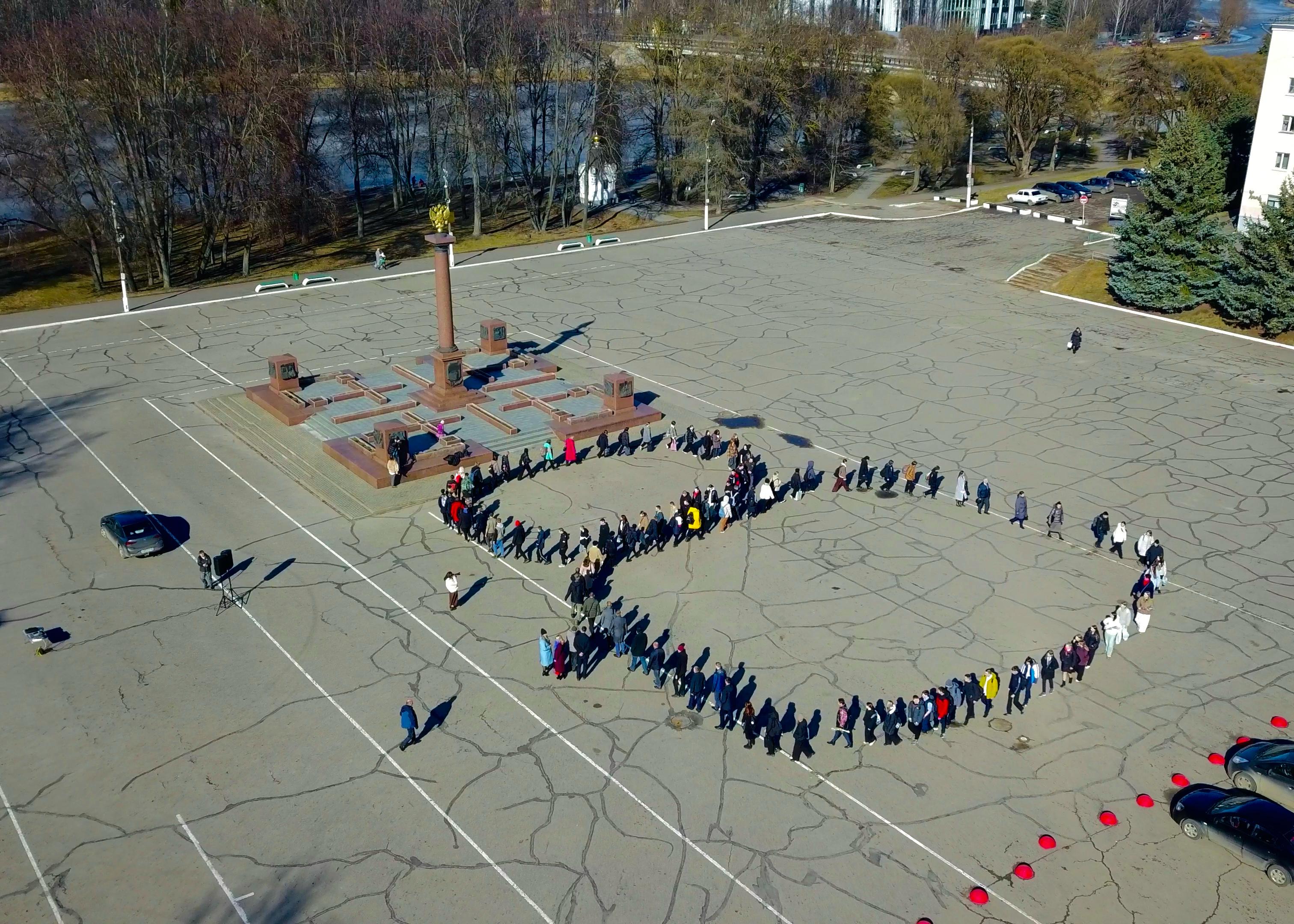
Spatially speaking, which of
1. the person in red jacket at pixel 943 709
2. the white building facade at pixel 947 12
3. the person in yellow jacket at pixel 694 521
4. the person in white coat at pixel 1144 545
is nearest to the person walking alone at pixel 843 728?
the person in red jacket at pixel 943 709

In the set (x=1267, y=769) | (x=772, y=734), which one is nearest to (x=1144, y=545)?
(x=1267, y=769)

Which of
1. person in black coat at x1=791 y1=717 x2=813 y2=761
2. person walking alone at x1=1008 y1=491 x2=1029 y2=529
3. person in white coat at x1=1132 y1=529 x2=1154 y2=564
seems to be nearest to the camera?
person in black coat at x1=791 y1=717 x2=813 y2=761

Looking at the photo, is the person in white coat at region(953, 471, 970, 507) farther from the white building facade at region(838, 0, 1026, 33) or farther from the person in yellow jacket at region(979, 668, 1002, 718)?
the white building facade at region(838, 0, 1026, 33)

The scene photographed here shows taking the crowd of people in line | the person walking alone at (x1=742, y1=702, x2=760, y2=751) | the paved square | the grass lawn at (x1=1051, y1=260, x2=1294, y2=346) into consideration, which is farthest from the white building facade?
the person walking alone at (x1=742, y1=702, x2=760, y2=751)

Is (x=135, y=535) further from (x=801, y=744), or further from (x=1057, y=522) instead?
(x=1057, y=522)

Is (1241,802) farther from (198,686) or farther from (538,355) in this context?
(538,355)

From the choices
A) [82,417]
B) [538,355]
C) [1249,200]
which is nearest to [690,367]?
[538,355]
